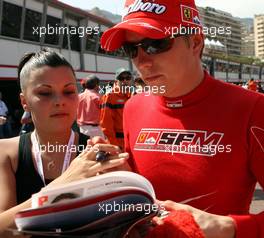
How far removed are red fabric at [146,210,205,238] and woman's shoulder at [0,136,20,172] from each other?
0.81 m

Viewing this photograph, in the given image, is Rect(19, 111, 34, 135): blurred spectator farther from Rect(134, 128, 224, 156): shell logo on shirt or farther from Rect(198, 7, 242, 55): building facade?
Rect(198, 7, 242, 55): building facade

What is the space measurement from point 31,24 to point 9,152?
62.7ft

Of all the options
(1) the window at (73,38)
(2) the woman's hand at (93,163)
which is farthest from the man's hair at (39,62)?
(1) the window at (73,38)

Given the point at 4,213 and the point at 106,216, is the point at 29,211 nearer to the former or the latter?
the point at 106,216

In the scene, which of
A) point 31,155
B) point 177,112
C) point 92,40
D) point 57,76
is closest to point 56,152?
point 31,155

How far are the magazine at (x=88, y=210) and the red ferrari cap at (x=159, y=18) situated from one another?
26.4 inches

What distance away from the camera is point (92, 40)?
25766 millimetres

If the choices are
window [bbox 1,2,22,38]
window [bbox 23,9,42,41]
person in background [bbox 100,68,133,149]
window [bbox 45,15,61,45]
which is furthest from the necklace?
window [bbox 45,15,61,45]

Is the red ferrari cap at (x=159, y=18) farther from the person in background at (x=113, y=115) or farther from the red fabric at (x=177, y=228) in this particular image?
the person in background at (x=113, y=115)

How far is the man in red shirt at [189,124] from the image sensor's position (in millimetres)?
1509

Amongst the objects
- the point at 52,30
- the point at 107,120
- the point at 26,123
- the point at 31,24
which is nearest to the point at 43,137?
the point at 107,120

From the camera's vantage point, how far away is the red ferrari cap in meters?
1.58

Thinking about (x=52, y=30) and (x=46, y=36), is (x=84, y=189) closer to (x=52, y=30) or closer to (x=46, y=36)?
(x=46, y=36)

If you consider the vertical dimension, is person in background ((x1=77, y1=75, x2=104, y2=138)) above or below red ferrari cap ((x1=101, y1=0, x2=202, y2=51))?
below
